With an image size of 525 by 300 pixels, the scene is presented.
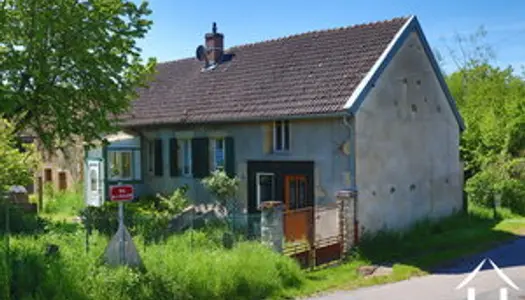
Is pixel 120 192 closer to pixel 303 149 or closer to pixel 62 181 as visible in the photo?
pixel 303 149

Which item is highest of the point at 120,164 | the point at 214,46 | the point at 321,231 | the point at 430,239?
the point at 214,46

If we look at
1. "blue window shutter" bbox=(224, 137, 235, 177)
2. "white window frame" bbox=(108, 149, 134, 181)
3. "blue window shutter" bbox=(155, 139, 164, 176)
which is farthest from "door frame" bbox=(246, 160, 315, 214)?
"white window frame" bbox=(108, 149, 134, 181)

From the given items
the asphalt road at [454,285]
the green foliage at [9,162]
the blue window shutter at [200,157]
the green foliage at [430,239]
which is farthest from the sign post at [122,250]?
the blue window shutter at [200,157]

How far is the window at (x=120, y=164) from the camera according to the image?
2497 centimetres

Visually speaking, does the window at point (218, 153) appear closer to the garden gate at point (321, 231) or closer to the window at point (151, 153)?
the window at point (151, 153)

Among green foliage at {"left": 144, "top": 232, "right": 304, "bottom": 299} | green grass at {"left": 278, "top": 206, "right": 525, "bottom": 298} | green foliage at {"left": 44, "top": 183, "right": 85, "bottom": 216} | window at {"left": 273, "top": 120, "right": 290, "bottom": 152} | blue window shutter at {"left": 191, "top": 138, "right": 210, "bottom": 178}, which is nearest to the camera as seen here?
green foliage at {"left": 144, "top": 232, "right": 304, "bottom": 299}

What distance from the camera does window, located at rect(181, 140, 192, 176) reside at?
2338cm

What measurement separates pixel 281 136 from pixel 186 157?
196 inches

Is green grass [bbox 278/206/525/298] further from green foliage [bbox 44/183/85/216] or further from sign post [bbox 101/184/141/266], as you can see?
green foliage [bbox 44/183/85/216]

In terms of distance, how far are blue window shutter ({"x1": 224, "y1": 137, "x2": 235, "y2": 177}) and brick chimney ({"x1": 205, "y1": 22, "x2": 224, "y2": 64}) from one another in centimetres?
606

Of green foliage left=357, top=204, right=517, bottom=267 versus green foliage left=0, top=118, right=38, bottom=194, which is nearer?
green foliage left=357, top=204, right=517, bottom=267

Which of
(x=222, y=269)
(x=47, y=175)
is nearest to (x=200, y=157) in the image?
(x=222, y=269)

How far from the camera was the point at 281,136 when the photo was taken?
66.2 feet

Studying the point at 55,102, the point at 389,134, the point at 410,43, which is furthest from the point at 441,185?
the point at 55,102
